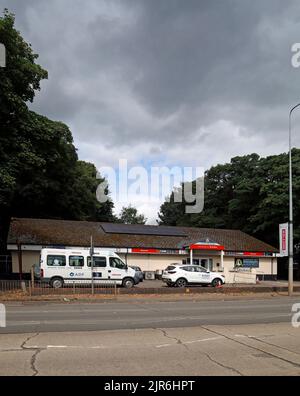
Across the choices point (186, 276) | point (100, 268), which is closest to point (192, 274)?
point (186, 276)

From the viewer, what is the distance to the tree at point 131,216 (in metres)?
114

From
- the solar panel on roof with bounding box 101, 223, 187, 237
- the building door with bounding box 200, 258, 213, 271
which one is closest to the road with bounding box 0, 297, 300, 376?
the solar panel on roof with bounding box 101, 223, 187, 237

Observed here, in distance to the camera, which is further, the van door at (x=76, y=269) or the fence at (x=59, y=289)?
the van door at (x=76, y=269)

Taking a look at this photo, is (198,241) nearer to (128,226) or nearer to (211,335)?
(128,226)

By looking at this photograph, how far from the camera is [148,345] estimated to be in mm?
9781

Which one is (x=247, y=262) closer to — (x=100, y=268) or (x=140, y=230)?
(x=140, y=230)

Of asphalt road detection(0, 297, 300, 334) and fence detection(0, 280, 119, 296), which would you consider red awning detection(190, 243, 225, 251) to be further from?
asphalt road detection(0, 297, 300, 334)

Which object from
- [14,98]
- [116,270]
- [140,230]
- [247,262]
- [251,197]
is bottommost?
[247,262]

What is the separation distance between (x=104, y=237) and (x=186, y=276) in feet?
40.5

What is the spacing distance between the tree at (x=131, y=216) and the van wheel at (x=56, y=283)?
85663mm

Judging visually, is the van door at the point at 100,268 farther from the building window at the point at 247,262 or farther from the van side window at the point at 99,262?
the building window at the point at 247,262

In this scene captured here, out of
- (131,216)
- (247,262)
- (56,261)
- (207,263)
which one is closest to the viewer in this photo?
(56,261)

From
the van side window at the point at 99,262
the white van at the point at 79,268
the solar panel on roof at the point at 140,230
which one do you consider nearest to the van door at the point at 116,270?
the white van at the point at 79,268
